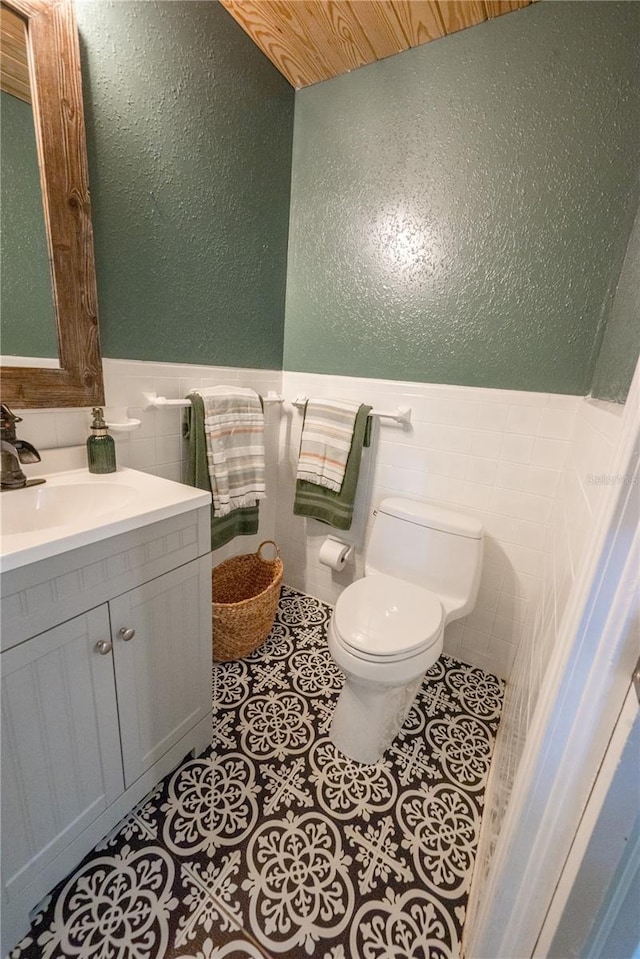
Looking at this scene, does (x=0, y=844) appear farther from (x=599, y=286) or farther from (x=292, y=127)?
(x=292, y=127)

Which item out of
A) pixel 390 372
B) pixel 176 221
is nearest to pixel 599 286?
pixel 390 372

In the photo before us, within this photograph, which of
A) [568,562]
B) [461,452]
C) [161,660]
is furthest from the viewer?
[461,452]

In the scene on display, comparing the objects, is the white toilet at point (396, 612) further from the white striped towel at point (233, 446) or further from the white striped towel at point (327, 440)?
the white striped towel at point (233, 446)

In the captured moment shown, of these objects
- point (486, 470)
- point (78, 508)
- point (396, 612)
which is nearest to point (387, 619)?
point (396, 612)

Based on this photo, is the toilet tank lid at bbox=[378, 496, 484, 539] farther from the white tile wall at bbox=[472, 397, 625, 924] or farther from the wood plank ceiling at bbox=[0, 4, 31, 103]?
the wood plank ceiling at bbox=[0, 4, 31, 103]

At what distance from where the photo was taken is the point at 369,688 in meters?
1.15

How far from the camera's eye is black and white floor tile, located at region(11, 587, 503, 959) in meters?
0.84

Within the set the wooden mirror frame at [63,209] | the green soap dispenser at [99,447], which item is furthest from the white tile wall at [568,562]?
the wooden mirror frame at [63,209]

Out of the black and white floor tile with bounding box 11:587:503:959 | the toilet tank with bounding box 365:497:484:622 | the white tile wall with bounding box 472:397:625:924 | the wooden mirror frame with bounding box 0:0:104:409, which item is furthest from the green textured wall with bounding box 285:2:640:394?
the black and white floor tile with bounding box 11:587:503:959

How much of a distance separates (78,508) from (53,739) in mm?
549

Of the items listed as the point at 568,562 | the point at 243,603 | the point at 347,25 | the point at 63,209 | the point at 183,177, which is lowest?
the point at 243,603

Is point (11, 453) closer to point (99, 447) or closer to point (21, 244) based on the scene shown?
point (99, 447)

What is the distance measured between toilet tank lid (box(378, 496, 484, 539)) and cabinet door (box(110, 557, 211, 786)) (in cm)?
79

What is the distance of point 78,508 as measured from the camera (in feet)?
3.47
